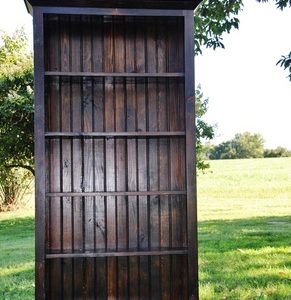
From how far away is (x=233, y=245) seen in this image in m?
7.05

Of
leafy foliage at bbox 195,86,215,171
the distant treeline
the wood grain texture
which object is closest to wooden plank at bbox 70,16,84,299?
the wood grain texture

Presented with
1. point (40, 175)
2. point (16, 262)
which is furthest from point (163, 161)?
point (16, 262)

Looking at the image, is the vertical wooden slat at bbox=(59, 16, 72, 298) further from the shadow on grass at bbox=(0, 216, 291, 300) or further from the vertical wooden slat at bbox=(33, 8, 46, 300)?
the shadow on grass at bbox=(0, 216, 291, 300)

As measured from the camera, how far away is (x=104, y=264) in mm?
3834

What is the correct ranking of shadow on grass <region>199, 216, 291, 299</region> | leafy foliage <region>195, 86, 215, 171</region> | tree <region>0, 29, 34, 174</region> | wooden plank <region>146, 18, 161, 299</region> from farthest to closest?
leafy foliage <region>195, 86, 215, 171</region> → tree <region>0, 29, 34, 174</region> → shadow on grass <region>199, 216, 291, 299</region> → wooden plank <region>146, 18, 161, 299</region>

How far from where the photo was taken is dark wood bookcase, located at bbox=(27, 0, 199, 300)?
3760 mm

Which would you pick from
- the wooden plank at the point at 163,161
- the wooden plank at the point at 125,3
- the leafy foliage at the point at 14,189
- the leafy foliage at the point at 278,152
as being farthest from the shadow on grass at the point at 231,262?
the leafy foliage at the point at 278,152

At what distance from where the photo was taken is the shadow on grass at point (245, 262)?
482 centimetres

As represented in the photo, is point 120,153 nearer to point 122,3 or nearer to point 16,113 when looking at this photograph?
point 122,3

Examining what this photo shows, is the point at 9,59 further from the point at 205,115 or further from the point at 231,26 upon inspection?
the point at 231,26

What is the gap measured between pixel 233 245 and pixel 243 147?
20.0 m

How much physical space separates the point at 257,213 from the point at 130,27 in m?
8.41

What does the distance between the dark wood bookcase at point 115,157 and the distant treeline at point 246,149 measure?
21.2m

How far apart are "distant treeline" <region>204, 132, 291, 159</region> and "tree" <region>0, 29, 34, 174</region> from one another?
50.8 ft
